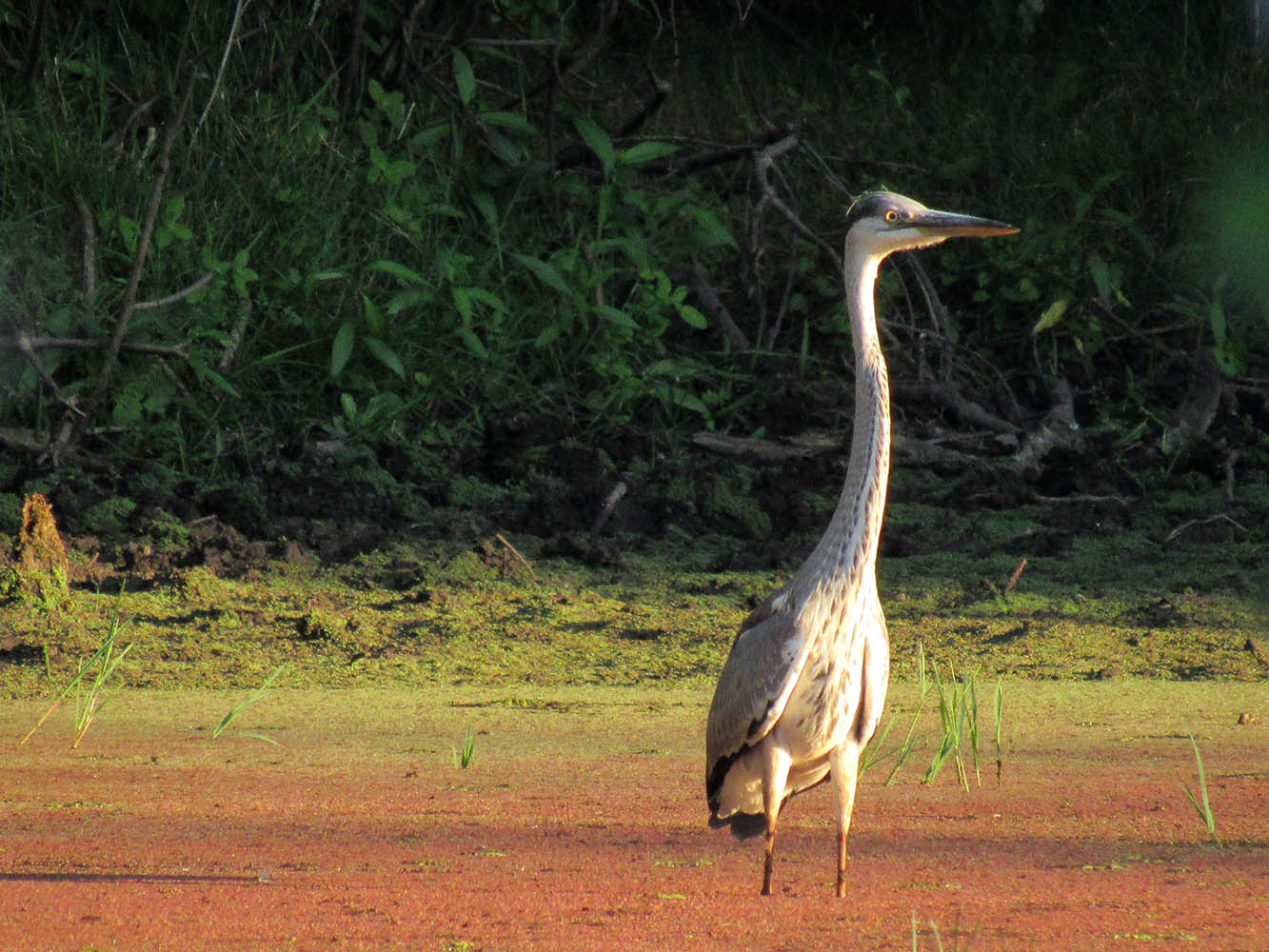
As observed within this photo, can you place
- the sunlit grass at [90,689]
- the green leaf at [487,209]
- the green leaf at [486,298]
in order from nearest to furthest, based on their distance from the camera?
the sunlit grass at [90,689]
the green leaf at [486,298]
the green leaf at [487,209]

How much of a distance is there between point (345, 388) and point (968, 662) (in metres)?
2.55

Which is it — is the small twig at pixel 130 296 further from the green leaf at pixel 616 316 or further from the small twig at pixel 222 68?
the green leaf at pixel 616 316

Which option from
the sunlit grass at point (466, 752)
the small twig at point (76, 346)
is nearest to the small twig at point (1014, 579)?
the sunlit grass at point (466, 752)

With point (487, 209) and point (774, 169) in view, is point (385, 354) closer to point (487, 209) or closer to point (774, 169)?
point (487, 209)

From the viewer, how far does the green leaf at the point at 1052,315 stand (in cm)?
625

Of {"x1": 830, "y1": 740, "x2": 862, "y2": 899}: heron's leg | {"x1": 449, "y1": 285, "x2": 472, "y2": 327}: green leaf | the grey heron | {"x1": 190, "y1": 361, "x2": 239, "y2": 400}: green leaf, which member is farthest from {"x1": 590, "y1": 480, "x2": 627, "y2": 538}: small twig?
{"x1": 830, "y1": 740, "x2": 862, "y2": 899}: heron's leg

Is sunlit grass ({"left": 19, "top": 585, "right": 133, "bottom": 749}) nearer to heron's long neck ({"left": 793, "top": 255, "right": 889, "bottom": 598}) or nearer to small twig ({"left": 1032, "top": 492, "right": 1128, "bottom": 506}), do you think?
heron's long neck ({"left": 793, "top": 255, "right": 889, "bottom": 598})

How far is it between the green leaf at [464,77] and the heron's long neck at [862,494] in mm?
3286

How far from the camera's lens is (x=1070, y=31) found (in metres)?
Result: 7.85

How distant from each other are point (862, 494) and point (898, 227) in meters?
0.59

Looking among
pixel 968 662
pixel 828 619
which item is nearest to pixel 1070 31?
pixel 968 662

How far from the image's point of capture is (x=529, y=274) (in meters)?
6.14

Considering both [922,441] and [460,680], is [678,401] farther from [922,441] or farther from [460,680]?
[460,680]

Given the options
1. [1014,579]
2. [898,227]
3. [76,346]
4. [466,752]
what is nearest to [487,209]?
[76,346]
